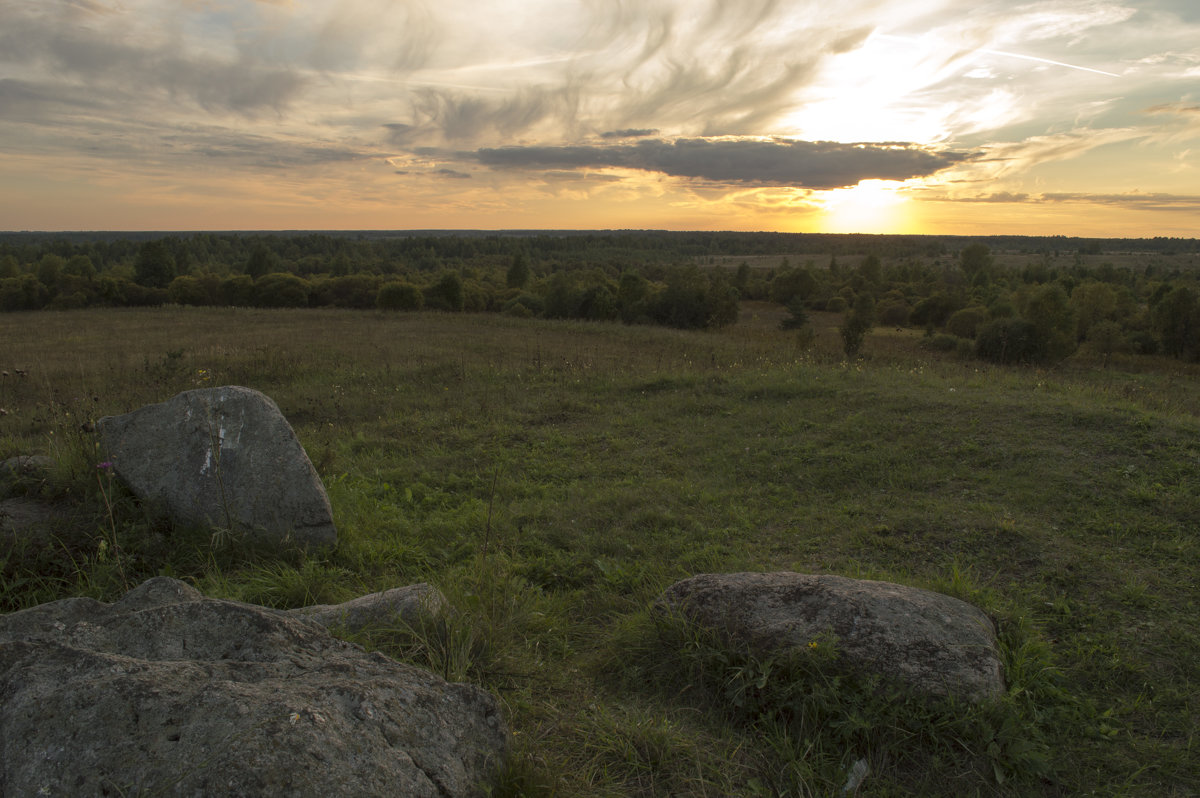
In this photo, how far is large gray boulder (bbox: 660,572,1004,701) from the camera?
3180 millimetres

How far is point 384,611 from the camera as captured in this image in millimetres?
3473

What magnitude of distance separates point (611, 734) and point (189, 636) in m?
1.84

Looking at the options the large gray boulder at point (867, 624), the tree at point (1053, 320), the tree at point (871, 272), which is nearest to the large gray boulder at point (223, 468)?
the large gray boulder at point (867, 624)

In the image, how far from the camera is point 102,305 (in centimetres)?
4303

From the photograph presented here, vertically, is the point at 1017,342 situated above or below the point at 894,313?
above

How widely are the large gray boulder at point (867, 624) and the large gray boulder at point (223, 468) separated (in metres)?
3.06

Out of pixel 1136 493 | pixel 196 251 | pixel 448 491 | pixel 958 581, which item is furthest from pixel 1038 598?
pixel 196 251

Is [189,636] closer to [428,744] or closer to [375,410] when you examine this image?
[428,744]

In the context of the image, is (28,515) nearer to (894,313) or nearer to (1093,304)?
(1093,304)

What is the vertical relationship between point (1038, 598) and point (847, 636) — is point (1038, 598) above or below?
below

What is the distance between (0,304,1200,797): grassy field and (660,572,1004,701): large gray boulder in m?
0.14

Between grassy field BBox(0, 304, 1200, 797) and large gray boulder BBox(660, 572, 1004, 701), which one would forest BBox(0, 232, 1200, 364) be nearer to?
grassy field BBox(0, 304, 1200, 797)

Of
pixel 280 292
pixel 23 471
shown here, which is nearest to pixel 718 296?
pixel 280 292

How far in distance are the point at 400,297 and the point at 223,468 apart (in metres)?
40.8
